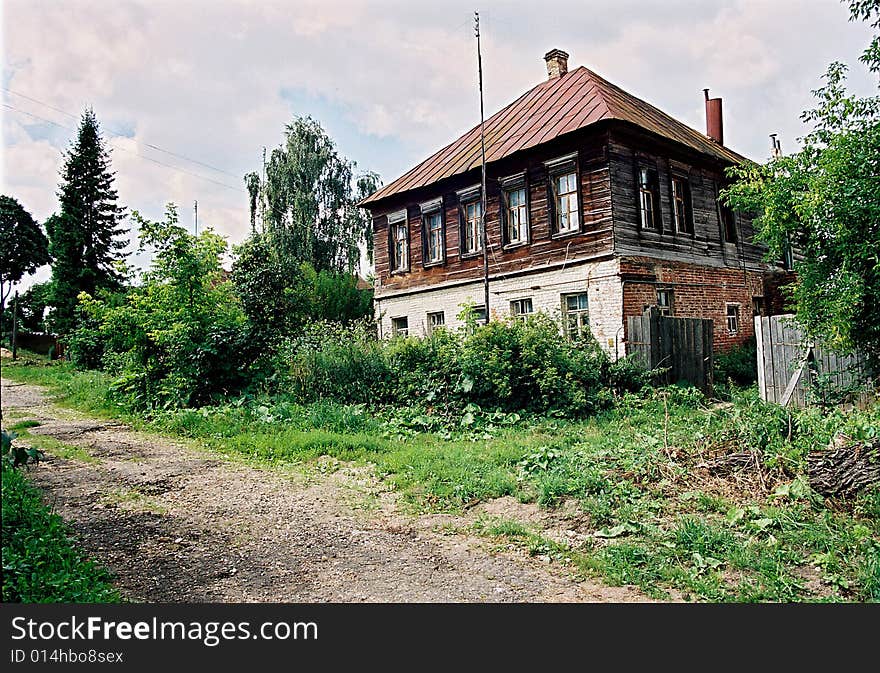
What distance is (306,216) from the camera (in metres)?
30.4

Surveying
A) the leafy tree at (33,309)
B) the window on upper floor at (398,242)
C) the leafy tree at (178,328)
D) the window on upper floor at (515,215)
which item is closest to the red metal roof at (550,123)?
the window on upper floor at (398,242)

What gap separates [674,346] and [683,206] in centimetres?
609

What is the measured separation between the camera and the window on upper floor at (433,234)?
67.3ft

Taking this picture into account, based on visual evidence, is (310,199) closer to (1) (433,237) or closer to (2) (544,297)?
(1) (433,237)

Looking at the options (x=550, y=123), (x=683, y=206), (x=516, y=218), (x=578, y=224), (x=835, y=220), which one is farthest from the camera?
(x=516, y=218)

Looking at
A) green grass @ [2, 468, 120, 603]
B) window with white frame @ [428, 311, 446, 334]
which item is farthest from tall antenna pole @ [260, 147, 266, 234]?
green grass @ [2, 468, 120, 603]

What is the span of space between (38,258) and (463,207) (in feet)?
44.6

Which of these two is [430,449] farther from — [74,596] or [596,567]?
[74,596]

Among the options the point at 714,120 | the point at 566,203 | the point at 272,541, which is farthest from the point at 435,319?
the point at 272,541

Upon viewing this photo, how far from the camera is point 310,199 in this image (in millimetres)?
30172

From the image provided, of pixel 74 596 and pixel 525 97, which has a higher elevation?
pixel 525 97

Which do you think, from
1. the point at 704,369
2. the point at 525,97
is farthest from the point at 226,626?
the point at 525,97

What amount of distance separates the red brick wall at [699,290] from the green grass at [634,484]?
5820 mm

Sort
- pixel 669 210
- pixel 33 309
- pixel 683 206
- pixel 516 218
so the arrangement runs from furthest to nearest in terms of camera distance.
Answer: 1. pixel 33 309
2. pixel 516 218
3. pixel 683 206
4. pixel 669 210
